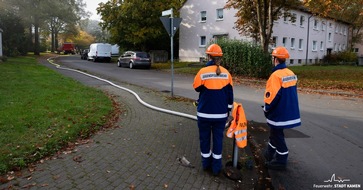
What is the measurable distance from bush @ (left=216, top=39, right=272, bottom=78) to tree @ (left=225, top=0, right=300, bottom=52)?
2378mm

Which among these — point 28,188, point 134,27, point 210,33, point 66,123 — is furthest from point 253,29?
point 28,188

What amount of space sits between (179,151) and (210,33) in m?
32.5

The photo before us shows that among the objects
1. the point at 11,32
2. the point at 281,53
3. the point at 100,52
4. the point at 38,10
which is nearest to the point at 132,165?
the point at 281,53

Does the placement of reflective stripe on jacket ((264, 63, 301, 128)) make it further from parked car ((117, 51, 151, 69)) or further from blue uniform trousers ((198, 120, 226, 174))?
parked car ((117, 51, 151, 69))

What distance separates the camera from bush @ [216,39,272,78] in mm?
19875

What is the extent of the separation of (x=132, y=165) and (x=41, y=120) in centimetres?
337

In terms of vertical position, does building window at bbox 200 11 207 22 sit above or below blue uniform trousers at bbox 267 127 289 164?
above

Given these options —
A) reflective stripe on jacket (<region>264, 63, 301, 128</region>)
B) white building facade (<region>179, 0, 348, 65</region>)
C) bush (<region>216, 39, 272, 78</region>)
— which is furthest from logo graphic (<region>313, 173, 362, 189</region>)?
white building facade (<region>179, 0, 348, 65</region>)

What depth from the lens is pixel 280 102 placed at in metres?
4.74

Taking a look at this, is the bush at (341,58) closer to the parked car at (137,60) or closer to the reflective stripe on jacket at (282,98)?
the parked car at (137,60)

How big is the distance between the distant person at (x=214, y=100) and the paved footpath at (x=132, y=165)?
1.50ft

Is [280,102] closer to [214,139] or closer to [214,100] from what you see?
[214,100]

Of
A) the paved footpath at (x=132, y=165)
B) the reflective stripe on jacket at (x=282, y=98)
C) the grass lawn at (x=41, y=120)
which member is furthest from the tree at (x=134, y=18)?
the reflective stripe on jacket at (x=282, y=98)

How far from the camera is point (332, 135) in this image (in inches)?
277
